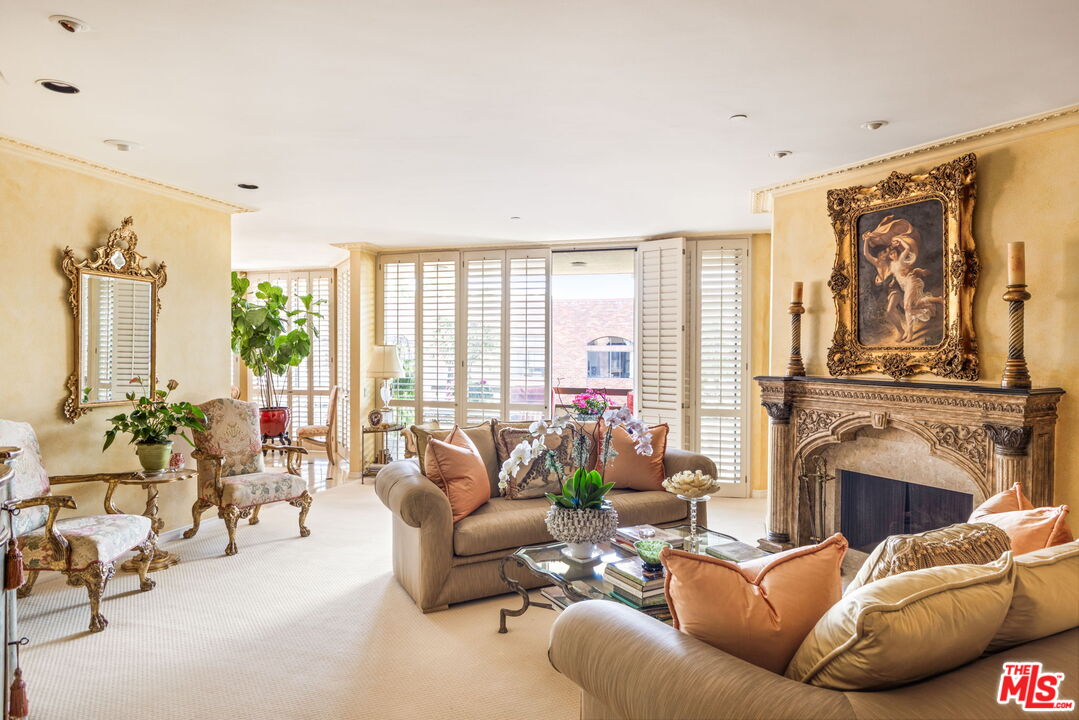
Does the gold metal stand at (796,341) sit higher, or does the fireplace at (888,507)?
the gold metal stand at (796,341)

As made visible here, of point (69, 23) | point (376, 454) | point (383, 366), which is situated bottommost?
point (376, 454)

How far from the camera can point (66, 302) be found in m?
3.87

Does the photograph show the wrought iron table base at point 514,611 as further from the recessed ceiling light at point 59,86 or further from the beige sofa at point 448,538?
the recessed ceiling light at point 59,86

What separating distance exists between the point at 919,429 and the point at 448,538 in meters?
2.63

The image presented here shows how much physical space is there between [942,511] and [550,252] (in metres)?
4.07

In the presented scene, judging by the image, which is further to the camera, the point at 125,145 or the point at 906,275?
the point at 906,275

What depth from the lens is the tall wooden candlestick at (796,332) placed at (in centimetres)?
419

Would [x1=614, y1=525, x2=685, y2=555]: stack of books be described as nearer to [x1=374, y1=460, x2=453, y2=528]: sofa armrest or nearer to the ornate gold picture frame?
[x1=374, y1=460, x2=453, y2=528]: sofa armrest

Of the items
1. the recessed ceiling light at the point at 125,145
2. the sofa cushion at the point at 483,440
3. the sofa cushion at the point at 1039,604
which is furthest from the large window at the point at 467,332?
the sofa cushion at the point at 1039,604

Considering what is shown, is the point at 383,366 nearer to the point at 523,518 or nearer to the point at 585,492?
the point at 523,518

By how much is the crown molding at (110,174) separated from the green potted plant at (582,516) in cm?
346

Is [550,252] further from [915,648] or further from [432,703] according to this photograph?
[915,648]

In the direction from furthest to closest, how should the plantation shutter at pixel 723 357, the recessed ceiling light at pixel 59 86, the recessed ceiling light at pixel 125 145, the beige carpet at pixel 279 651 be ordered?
the plantation shutter at pixel 723 357 → the recessed ceiling light at pixel 125 145 → the recessed ceiling light at pixel 59 86 → the beige carpet at pixel 279 651

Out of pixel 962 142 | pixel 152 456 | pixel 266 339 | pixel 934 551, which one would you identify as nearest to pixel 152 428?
pixel 152 456
